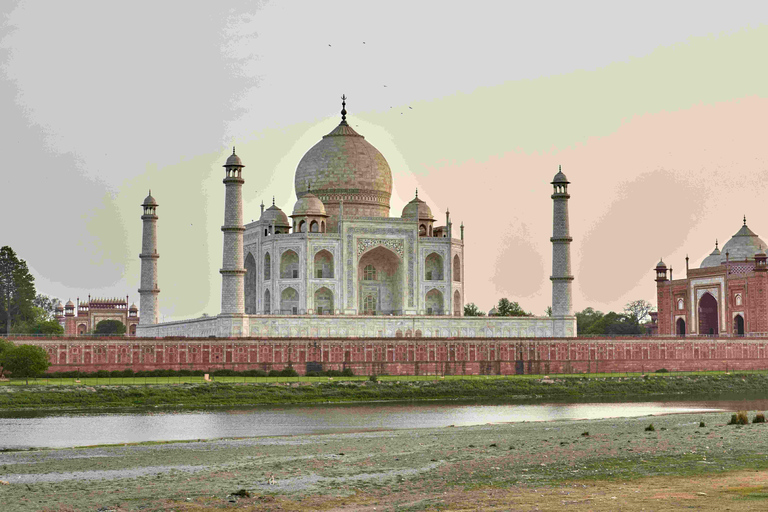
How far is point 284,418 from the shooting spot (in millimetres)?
35875

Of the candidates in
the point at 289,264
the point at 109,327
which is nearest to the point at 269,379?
the point at 289,264

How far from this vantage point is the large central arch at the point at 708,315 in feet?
257

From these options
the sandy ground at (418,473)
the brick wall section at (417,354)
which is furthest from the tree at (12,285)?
the sandy ground at (418,473)

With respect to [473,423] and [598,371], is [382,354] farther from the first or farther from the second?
[473,423]

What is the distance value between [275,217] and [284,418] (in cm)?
3186

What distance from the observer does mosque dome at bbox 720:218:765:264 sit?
77312 millimetres

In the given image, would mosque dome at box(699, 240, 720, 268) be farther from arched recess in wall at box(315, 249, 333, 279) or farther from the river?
the river

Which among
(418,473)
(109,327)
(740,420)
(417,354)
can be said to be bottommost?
(418,473)

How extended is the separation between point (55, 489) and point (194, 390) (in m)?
25.1

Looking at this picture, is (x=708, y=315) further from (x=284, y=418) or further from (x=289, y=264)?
(x=284, y=418)

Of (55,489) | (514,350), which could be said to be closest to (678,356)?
(514,350)

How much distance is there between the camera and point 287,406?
41.7 m

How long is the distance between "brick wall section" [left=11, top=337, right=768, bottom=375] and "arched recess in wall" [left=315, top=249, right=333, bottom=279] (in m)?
8.52

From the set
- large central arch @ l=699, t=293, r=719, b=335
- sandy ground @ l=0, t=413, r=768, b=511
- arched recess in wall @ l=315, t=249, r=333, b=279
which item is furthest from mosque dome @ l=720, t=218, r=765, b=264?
sandy ground @ l=0, t=413, r=768, b=511
